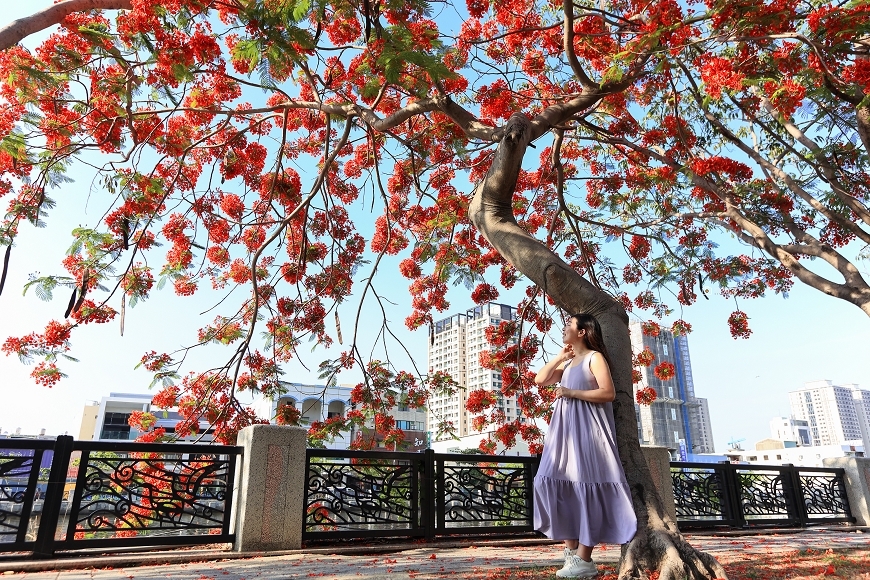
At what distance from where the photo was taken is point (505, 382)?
8062mm

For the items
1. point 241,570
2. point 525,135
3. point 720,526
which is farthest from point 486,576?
point 720,526

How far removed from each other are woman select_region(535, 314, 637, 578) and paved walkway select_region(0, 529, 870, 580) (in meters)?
0.76

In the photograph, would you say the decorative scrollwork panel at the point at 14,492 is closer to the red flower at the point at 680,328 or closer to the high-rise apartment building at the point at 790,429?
the red flower at the point at 680,328

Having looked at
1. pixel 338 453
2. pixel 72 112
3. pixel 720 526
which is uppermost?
pixel 72 112

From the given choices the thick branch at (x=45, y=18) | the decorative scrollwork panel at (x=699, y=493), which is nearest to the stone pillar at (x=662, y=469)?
the decorative scrollwork panel at (x=699, y=493)

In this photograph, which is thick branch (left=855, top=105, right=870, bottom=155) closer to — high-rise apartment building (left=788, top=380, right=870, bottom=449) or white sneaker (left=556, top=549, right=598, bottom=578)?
white sneaker (left=556, top=549, right=598, bottom=578)

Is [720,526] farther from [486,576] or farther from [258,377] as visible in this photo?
[258,377]

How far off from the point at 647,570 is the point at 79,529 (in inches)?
169

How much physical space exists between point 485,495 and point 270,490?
2527 millimetres

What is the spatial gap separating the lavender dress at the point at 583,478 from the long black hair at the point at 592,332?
9 centimetres

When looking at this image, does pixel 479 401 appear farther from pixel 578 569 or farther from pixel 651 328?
pixel 578 569

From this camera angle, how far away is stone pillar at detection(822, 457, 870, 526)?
8.91 meters

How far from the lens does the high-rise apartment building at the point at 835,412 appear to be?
137625 millimetres

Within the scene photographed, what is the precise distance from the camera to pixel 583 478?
10.1ft
